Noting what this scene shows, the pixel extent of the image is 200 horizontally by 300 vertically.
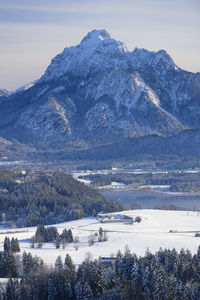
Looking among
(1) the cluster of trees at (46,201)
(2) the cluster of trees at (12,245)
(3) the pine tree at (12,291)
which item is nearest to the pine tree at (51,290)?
(3) the pine tree at (12,291)

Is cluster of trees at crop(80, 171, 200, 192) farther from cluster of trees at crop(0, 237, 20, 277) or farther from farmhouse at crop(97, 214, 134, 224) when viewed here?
cluster of trees at crop(0, 237, 20, 277)

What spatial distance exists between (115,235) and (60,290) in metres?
25.7

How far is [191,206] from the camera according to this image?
137 m

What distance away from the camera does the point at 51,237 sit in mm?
97688

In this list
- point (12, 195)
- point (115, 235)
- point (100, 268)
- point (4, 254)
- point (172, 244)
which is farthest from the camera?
point (12, 195)

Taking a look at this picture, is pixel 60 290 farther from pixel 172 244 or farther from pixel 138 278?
pixel 172 244

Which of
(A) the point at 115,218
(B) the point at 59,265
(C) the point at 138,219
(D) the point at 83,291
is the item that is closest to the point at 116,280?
(D) the point at 83,291

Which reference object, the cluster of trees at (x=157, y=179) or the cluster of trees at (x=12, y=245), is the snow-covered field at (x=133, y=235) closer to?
the cluster of trees at (x=12, y=245)

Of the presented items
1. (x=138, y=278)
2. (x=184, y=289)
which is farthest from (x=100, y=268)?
(x=184, y=289)

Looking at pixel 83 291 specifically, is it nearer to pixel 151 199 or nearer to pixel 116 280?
pixel 116 280

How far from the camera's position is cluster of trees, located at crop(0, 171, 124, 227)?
4697 inches

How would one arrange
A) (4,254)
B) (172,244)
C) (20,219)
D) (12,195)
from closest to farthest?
(4,254) < (172,244) < (20,219) < (12,195)

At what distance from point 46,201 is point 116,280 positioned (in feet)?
184

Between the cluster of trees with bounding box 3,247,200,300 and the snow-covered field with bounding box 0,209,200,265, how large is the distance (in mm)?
6761
